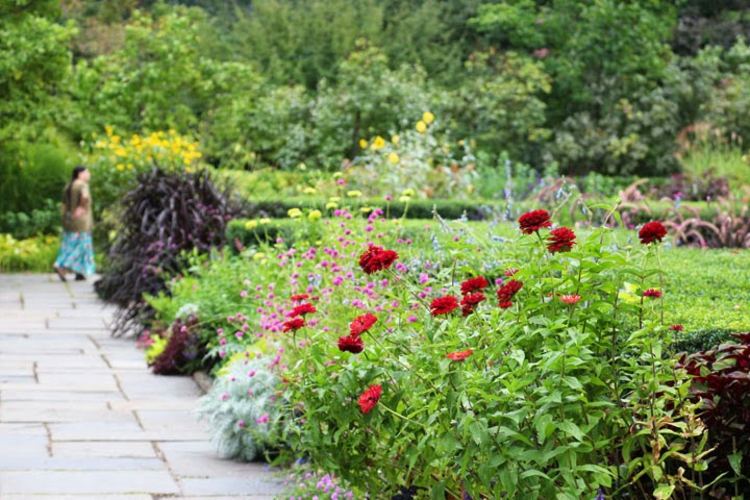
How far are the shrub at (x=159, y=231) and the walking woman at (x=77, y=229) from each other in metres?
3.49

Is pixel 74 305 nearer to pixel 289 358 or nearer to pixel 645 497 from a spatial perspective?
pixel 289 358

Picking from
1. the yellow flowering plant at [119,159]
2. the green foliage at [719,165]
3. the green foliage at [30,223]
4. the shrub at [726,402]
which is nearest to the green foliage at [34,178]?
the green foliage at [30,223]

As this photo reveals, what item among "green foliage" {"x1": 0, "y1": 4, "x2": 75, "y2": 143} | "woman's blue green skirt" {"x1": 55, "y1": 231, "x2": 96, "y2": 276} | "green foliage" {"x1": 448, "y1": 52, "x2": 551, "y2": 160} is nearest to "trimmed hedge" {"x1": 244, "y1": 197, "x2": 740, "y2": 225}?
"woman's blue green skirt" {"x1": 55, "y1": 231, "x2": 96, "y2": 276}

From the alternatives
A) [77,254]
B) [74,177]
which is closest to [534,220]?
[74,177]

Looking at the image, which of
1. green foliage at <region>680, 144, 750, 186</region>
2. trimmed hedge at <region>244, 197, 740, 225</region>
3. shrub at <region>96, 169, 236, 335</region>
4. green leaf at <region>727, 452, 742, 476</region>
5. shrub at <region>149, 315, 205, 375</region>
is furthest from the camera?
green foliage at <region>680, 144, 750, 186</region>

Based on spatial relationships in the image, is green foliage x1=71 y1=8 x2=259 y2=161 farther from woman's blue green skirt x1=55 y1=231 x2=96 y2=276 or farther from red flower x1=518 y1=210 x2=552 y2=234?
red flower x1=518 y1=210 x2=552 y2=234

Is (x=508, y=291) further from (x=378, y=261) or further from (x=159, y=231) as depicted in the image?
(x=159, y=231)

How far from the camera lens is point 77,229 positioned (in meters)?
15.2

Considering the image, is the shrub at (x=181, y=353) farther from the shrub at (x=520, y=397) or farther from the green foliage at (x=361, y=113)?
the green foliage at (x=361, y=113)

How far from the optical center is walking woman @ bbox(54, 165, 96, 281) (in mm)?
15086

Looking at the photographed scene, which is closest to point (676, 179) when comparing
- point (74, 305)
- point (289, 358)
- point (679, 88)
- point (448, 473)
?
point (679, 88)

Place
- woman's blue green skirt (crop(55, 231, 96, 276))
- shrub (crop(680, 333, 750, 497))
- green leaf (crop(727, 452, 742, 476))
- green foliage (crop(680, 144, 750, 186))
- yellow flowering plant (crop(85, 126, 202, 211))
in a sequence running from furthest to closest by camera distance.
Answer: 1. yellow flowering plant (crop(85, 126, 202, 211))
2. green foliage (crop(680, 144, 750, 186))
3. woman's blue green skirt (crop(55, 231, 96, 276))
4. shrub (crop(680, 333, 750, 497))
5. green leaf (crop(727, 452, 742, 476))

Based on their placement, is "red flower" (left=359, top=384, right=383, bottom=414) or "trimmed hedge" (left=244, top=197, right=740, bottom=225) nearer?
"red flower" (left=359, top=384, right=383, bottom=414)

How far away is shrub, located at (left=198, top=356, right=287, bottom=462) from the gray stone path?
93 millimetres
